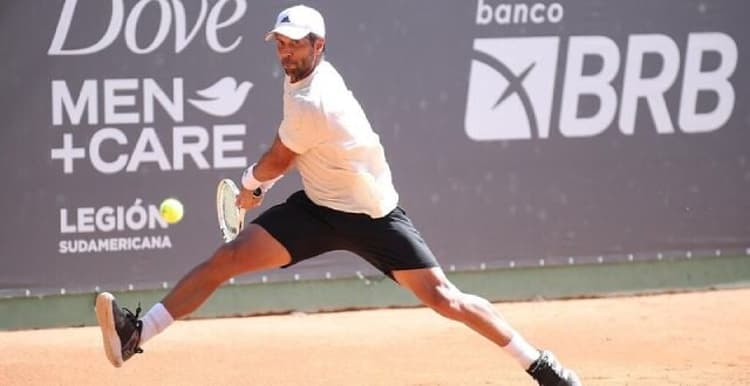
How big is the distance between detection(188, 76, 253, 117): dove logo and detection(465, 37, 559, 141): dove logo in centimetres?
142

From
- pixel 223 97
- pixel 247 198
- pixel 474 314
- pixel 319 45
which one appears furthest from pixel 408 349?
pixel 319 45

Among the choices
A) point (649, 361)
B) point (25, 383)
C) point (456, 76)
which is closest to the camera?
point (25, 383)

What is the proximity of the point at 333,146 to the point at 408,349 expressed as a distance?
8.27 ft

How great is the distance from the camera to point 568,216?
9.30 metres

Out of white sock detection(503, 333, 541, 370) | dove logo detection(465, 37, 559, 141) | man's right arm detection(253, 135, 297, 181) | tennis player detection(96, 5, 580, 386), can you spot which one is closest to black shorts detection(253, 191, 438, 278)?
tennis player detection(96, 5, 580, 386)

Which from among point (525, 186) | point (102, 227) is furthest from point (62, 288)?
point (525, 186)

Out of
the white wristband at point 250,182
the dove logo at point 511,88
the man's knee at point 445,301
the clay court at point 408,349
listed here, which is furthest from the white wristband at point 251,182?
the dove logo at point 511,88

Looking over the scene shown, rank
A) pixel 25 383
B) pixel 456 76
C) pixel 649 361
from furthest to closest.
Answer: pixel 456 76 < pixel 649 361 < pixel 25 383

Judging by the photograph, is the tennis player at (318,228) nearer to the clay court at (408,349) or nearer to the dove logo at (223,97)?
the clay court at (408,349)

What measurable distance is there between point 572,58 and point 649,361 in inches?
86.9

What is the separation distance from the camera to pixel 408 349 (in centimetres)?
811

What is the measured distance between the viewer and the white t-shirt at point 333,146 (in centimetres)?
575

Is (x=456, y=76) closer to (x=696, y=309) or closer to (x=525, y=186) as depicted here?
(x=525, y=186)

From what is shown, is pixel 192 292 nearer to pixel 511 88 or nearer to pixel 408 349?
pixel 408 349
